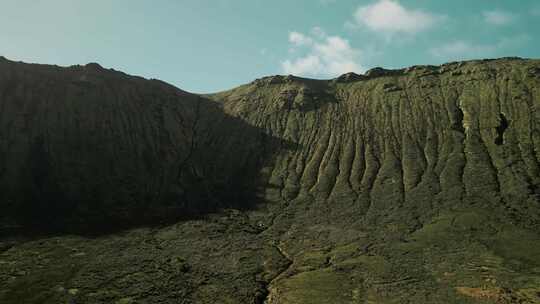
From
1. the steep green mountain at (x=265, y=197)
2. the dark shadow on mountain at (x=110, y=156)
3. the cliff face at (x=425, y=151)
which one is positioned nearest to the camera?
the steep green mountain at (x=265, y=197)

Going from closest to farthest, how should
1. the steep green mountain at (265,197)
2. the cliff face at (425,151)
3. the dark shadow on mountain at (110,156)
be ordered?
the steep green mountain at (265,197), the dark shadow on mountain at (110,156), the cliff face at (425,151)

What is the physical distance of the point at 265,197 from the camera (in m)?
143

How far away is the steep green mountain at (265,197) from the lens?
81.7m

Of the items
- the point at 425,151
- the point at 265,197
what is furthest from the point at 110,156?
the point at 425,151

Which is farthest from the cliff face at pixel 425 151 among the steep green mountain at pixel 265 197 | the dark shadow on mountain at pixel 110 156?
the dark shadow on mountain at pixel 110 156

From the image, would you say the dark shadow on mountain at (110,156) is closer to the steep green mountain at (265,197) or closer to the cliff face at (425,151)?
the steep green mountain at (265,197)

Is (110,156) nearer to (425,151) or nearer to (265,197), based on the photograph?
(265,197)

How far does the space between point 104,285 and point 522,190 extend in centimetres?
11133

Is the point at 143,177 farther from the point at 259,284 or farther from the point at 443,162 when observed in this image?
the point at 443,162

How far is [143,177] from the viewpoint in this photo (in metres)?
149

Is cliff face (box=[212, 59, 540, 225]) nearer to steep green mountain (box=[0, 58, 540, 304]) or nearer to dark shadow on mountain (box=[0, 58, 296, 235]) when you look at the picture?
steep green mountain (box=[0, 58, 540, 304])

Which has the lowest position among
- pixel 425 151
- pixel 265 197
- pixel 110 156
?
pixel 265 197

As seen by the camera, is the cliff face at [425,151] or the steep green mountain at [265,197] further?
the cliff face at [425,151]

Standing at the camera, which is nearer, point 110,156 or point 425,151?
point 110,156
